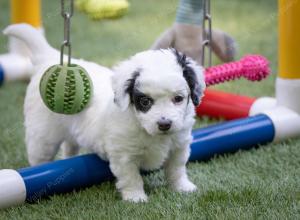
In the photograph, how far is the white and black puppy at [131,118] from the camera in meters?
1.92

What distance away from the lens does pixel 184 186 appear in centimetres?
222

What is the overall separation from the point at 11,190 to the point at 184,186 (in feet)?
1.96

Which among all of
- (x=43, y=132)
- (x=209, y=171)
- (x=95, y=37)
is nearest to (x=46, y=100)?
(x=43, y=132)

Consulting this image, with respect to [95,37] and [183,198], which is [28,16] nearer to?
[95,37]

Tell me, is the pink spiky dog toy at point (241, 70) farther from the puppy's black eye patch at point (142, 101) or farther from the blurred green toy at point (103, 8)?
the blurred green toy at point (103, 8)

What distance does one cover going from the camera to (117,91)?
6.48 feet

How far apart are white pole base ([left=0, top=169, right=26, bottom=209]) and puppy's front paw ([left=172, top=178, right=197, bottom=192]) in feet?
1.74

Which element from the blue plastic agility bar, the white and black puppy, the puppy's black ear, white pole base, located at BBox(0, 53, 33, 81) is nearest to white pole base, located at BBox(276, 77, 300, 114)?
the blue plastic agility bar

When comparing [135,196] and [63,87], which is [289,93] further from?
[63,87]

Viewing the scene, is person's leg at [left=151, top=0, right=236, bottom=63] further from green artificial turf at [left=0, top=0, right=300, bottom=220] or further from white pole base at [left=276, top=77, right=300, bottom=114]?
white pole base at [left=276, top=77, right=300, bottom=114]

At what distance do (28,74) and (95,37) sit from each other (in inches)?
42.8

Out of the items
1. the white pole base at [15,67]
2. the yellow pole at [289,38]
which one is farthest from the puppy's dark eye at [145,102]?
the white pole base at [15,67]

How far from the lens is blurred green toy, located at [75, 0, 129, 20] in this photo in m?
4.80

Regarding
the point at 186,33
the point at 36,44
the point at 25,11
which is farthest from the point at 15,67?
the point at 36,44
